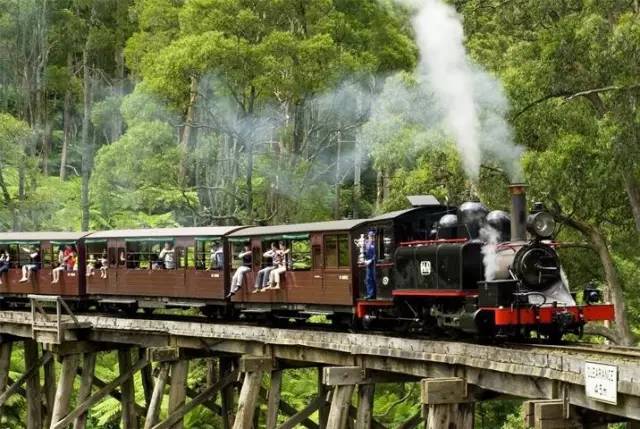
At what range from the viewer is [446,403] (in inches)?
542

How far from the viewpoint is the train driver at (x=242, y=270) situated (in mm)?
22422

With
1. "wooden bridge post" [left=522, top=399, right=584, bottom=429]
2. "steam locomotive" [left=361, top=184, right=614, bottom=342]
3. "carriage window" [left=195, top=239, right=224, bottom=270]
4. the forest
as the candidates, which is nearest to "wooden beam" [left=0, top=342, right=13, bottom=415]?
the forest

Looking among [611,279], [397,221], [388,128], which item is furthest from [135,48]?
[397,221]

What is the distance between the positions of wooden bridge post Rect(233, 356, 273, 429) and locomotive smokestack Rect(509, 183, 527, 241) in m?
4.36

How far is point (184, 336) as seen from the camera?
2003 cm

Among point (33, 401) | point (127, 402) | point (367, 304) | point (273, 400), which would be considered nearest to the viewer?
point (273, 400)

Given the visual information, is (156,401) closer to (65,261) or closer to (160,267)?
(160,267)

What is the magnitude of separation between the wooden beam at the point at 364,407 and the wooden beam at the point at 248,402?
217cm

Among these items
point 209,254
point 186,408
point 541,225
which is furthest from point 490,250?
point 209,254

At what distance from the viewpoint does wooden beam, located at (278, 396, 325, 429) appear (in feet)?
58.6

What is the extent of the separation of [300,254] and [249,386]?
12.4 ft

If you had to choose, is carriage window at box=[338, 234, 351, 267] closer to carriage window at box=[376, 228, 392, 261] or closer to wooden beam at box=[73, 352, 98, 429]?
carriage window at box=[376, 228, 392, 261]

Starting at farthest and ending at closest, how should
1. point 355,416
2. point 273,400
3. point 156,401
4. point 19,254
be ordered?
point 19,254 < point 355,416 < point 156,401 < point 273,400

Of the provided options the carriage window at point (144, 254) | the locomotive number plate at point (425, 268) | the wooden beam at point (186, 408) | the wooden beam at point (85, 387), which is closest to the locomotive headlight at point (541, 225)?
the locomotive number plate at point (425, 268)
